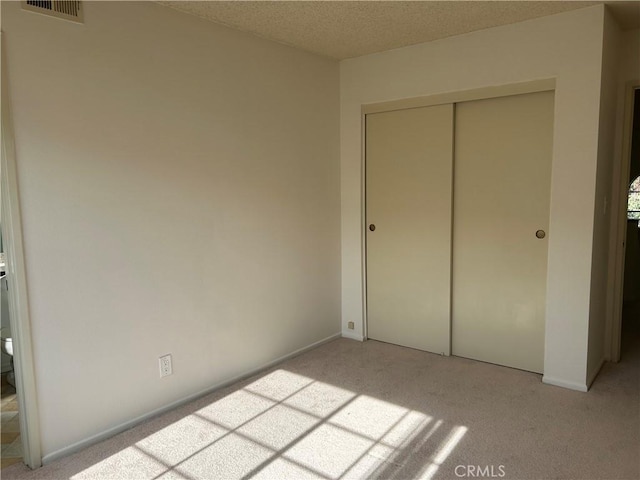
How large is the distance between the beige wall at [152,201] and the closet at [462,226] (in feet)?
2.14

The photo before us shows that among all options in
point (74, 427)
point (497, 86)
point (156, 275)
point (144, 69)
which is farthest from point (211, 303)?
point (497, 86)

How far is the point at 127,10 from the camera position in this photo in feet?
7.93

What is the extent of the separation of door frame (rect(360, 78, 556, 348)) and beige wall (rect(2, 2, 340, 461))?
454mm

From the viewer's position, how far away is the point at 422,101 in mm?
3469

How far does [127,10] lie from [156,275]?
4.66ft

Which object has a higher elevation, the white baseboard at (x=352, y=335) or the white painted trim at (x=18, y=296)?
the white painted trim at (x=18, y=296)

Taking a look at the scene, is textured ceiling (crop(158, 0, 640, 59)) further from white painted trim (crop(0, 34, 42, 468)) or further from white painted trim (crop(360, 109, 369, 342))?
white painted trim (crop(0, 34, 42, 468))

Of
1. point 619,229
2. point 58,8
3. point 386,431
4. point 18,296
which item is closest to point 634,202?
point 619,229

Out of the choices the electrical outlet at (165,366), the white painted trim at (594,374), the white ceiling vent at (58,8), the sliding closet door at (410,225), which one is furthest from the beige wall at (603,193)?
the white ceiling vent at (58,8)

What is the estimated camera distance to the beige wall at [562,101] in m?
2.79

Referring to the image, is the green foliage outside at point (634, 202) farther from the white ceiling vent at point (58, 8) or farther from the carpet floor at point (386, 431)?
the white ceiling vent at point (58, 8)

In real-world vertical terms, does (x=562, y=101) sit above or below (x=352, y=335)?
above
